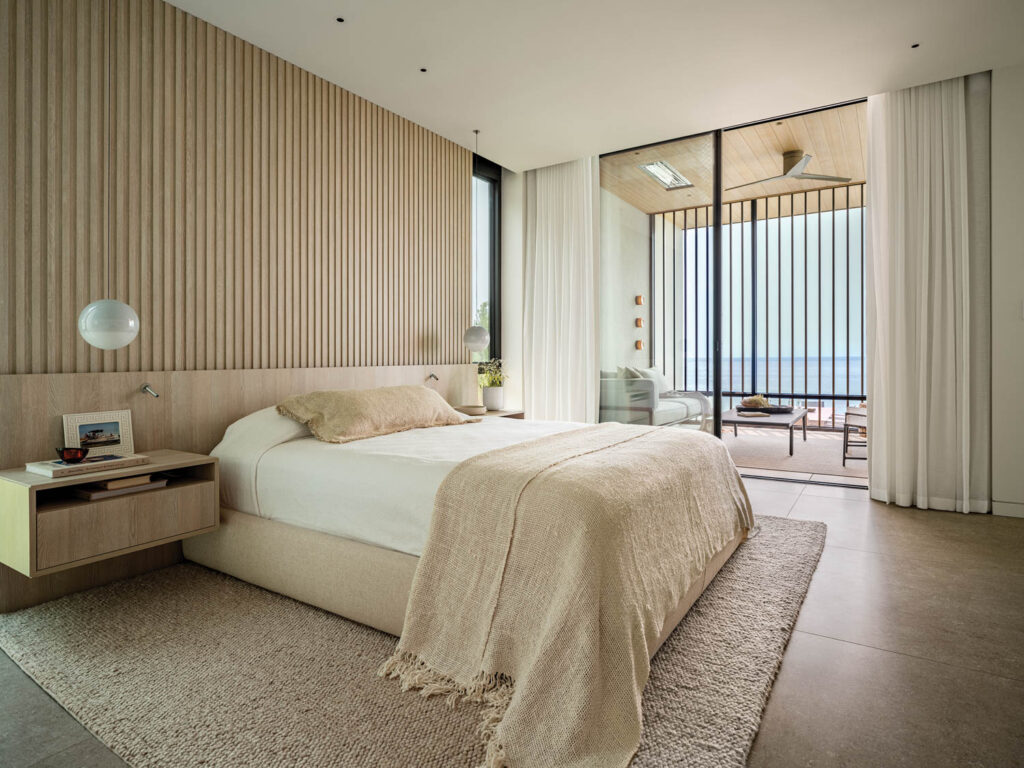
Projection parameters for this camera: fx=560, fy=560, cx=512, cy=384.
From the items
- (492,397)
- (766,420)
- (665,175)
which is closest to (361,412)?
(492,397)

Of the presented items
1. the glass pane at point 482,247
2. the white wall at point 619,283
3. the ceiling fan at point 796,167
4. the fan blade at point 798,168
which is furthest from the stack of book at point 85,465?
the fan blade at point 798,168

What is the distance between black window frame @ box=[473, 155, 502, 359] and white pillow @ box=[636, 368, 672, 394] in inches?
55.3

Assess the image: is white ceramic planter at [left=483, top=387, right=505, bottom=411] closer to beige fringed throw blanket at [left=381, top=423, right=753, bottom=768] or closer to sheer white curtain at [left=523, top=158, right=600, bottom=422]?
sheer white curtain at [left=523, top=158, right=600, bottom=422]

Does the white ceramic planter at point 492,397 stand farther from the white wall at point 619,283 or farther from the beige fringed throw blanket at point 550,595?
the beige fringed throw blanket at point 550,595

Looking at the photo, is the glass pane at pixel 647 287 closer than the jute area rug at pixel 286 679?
No

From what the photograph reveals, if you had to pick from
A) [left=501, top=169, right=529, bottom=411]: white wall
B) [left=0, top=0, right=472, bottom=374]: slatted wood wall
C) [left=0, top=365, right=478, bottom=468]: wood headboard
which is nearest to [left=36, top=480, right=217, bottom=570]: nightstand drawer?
[left=0, top=365, right=478, bottom=468]: wood headboard

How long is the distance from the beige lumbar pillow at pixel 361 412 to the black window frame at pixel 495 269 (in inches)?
84.0

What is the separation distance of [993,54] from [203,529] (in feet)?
16.2

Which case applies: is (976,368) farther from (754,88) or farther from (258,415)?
(258,415)

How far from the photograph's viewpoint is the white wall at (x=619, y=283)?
5.20 meters

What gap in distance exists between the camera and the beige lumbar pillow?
2.82 metres

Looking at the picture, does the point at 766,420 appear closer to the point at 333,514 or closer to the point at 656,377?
the point at 656,377

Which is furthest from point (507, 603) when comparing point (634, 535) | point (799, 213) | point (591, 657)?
point (799, 213)

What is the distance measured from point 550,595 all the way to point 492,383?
361 centimetres
